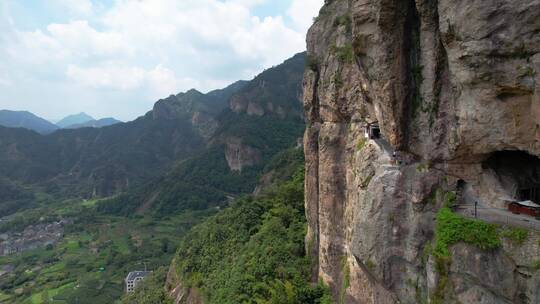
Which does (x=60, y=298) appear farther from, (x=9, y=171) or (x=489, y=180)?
(x=9, y=171)

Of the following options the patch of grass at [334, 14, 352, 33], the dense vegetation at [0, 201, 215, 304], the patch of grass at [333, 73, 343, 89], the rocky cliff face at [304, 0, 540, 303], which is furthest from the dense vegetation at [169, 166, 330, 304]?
the dense vegetation at [0, 201, 215, 304]

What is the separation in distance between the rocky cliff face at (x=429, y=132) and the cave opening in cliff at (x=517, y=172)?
1.8 inches

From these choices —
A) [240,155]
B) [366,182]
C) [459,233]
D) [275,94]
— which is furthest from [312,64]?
[275,94]

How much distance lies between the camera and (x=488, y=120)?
12.9 meters

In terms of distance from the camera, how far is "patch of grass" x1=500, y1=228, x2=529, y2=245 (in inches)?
480

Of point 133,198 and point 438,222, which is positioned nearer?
Answer: point 438,222

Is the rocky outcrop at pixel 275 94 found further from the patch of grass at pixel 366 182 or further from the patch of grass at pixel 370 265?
the patch of grass at pixel 370 265

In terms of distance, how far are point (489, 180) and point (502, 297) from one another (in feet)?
Answer: 14.8

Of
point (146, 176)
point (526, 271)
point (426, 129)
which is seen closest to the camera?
point (526, 271)

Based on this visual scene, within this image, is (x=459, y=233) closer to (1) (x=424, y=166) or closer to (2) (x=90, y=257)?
(1) (x=424, y=166)

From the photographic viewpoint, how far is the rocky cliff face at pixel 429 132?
12.0 m

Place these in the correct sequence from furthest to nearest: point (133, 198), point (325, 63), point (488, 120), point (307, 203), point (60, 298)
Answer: point (133, 198)
point (60, 298)
point (307, 203)
point (325, 63)
point (488, 120)

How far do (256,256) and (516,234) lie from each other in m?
21.2

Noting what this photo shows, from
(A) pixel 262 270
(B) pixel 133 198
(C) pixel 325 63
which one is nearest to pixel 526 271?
(C) pixel 325 63
